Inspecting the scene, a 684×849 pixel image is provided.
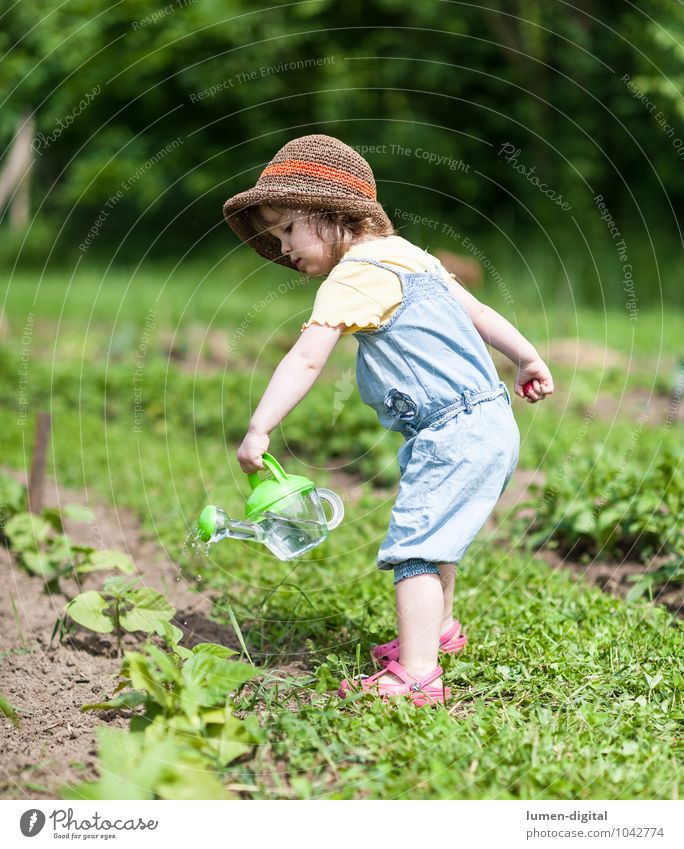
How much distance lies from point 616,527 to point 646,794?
1454mm

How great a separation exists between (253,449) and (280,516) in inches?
9.9

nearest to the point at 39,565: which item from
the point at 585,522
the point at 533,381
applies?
the point at 533,381

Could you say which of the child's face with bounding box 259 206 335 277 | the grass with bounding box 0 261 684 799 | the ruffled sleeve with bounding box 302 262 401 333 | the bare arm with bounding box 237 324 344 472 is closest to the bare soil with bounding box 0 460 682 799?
the grass with bounding box 0 261 684 799

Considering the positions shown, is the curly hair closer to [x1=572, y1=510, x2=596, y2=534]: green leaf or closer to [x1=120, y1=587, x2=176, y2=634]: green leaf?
[x1=120, y1=587, x2=176, y2=634]: green leaf

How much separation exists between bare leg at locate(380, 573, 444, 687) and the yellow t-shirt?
2.16 feet

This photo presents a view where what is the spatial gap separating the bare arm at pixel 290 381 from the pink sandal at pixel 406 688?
2.04ft

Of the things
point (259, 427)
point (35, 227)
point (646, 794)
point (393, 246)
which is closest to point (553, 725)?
point (646, 794)

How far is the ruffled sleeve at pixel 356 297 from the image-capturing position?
230cm

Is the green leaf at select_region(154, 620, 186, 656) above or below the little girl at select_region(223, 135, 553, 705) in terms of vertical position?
below

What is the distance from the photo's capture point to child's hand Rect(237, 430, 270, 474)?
2275 millimetres

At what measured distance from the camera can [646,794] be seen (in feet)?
6.47

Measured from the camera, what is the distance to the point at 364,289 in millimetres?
2346

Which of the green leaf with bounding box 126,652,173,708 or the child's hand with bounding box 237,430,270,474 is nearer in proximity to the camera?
the green leaf with bounding box 126,652,173,708
